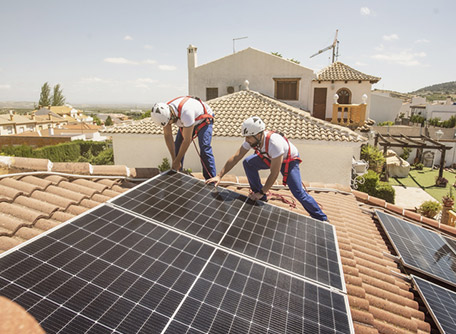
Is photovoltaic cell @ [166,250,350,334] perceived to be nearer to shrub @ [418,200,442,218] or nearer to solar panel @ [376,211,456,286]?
solar panel @ [376,211,456,286]

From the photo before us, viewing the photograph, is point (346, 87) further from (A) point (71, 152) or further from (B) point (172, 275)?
(A) point (71, 152)

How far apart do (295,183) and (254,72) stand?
18.6m

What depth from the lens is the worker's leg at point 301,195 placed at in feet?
17.6

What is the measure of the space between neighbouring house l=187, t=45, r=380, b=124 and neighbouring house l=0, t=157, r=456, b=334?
56.6 ft

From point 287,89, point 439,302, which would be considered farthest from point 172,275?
point 287,89

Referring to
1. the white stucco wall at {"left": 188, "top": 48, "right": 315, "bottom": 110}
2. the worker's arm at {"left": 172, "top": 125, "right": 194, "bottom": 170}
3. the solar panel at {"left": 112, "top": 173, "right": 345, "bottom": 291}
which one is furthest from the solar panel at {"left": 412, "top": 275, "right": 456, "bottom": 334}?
the white stucco wall at {"left": 188, "top": 48, "right": 315, "bottom": 110}

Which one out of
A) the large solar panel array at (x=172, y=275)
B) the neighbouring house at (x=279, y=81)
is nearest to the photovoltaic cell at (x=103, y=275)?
the large solar panel array at (x=172, y=275)

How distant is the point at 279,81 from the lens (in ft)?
73.5

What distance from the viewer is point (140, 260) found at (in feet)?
8.82

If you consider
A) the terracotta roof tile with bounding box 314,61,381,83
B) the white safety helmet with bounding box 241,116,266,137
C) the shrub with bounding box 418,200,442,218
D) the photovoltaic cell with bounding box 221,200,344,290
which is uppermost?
the terracotta roof tile with bounding box 314,61,381,83

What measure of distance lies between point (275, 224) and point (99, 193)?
3088mm

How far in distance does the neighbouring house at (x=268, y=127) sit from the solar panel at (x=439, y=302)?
9.35 metres

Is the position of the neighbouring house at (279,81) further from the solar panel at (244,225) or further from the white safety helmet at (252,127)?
the solar panel at (244,225)

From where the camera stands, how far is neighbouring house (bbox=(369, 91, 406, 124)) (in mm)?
46938
